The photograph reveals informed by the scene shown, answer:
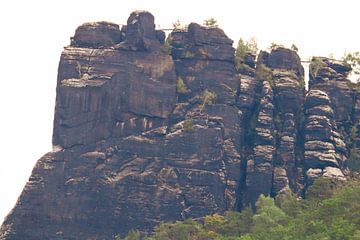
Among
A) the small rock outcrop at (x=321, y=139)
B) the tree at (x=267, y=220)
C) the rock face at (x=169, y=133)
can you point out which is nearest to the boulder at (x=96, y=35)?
the rock face at (x=169, y=133)

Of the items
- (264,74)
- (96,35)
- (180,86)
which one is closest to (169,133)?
(180,86)

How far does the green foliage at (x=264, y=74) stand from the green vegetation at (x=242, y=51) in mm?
1568

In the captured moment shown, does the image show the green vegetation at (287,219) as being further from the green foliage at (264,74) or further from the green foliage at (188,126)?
the green foliage at (264,74)

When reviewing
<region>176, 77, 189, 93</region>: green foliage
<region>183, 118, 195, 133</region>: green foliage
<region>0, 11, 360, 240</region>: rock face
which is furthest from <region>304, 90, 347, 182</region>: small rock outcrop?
<region>176, 77, 189, 93</region>: green foliage

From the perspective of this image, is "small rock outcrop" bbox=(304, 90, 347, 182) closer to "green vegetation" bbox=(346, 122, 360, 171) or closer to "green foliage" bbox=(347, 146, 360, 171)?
"green foliage" bbox=(347, 146, 360, 171)

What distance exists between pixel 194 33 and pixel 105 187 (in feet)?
67.2

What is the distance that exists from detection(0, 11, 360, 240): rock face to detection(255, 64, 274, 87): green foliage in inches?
4.4

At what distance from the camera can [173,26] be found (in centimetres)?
19238

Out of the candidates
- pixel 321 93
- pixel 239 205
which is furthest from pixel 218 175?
pixel 321 93

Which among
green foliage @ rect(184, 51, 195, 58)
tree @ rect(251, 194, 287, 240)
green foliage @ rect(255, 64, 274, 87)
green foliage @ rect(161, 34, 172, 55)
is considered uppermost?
green foliage @ rect(161, 34, 172, 55)

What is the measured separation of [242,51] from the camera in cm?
19238

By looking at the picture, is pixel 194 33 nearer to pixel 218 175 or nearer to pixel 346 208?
pixel 218 175

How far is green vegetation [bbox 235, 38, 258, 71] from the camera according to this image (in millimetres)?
190500

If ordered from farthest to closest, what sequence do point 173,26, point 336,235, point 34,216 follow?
1. point 173,26
2. point 34,216
3. point 336,235
